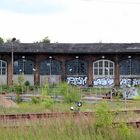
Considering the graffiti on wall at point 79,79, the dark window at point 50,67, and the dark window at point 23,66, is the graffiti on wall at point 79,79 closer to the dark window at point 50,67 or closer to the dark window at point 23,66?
the dark window at point 50,67

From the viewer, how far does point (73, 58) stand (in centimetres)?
5688

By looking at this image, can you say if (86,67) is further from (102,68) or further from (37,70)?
(37,70)

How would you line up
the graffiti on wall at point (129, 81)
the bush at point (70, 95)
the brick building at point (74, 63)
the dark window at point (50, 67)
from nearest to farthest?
the bush at point (70, 95) → the graffiti on wall at point (129, 81) → the brick building at point (74, 63) → the dark window at point (50, 67)

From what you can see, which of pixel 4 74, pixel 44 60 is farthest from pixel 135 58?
pixel 4 74

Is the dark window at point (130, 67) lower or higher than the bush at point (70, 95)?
higher

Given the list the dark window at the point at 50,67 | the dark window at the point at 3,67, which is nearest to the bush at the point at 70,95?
the dark window at the point at 50,67

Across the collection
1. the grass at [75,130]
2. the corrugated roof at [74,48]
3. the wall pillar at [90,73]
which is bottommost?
the grass at [75,130]

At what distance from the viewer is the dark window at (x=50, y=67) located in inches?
2234

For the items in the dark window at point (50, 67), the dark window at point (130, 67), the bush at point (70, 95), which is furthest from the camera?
the dark window at point (50, 67)

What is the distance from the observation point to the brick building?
2199 inches

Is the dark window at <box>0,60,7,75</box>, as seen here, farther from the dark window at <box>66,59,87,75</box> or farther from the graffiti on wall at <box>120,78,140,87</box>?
the graffiti on wall at <box>120,78,140,87</box>

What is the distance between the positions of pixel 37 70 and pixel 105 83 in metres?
7.80

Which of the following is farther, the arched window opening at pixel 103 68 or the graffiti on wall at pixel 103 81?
the arched window opening at pixel 103 68

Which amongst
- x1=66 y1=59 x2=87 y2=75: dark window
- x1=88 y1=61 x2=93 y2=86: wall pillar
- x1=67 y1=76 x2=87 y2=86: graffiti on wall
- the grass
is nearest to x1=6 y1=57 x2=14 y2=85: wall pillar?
x1=66 y1=59 x2=87 y2=75: dark window
